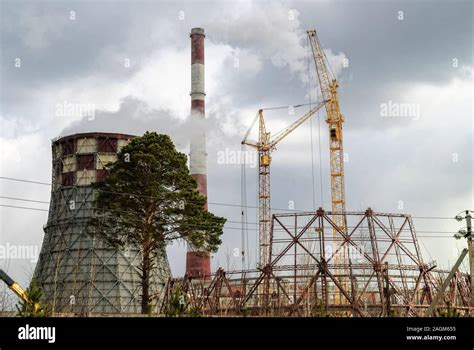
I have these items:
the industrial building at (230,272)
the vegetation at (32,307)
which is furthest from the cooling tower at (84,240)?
the vegetation at (32,307)

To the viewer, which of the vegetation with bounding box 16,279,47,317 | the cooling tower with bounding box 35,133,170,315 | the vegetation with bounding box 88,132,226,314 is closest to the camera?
the vegetation with bounding box 16,279,47,317

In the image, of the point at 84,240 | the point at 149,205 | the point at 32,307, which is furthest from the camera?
the point at 84,240

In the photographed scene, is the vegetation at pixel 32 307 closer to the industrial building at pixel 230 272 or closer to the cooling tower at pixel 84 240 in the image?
the industrial building at pixel 230 272

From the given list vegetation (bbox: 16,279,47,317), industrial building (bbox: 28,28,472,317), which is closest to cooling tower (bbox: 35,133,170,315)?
industrial building (bbox: 28,28,472,317)

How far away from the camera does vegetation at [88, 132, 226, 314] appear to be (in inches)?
1645

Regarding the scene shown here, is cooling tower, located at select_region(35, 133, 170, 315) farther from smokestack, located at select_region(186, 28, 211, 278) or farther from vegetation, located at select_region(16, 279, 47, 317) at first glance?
vegetation, located at select_region(16, 279, 47, 317)

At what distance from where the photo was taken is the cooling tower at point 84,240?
60000 millimetres

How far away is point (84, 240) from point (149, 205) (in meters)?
21.7

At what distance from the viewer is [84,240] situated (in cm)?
6097

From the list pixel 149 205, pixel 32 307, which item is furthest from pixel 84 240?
pixel 32 307

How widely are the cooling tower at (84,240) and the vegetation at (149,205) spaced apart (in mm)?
17999

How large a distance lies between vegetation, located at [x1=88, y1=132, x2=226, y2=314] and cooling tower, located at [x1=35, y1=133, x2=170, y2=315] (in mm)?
17999

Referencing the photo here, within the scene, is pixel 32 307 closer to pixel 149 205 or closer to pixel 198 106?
pixel 149 205
